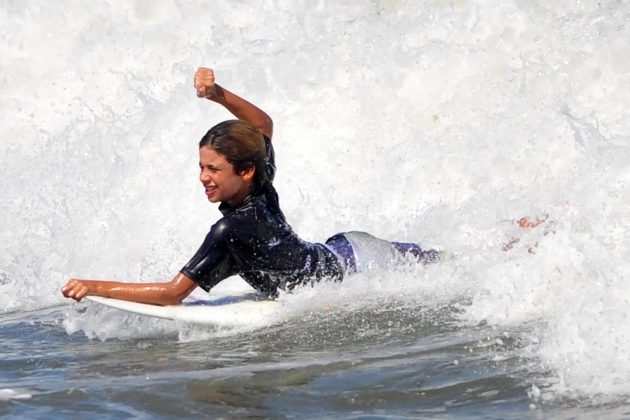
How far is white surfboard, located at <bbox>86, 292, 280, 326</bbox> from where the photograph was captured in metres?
6.06

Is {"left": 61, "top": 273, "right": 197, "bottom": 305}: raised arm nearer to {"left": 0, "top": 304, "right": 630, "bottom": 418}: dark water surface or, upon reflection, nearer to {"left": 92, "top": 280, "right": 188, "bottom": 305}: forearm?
{"left": 92, "top": 280, "right": 188, "bottom": 305}: forearm

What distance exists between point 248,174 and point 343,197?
339 centimetres

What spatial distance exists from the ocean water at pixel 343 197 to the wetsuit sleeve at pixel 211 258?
33cm

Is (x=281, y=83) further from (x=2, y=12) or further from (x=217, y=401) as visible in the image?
(x=217, y=401)

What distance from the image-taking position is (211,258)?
5.95 metres

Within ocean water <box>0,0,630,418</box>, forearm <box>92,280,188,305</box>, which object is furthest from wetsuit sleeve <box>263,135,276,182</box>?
forearm <box>92,280,188,305</box>

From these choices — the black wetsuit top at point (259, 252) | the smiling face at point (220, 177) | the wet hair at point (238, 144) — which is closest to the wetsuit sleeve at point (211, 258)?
the black wetsuit top at point (259, 252)

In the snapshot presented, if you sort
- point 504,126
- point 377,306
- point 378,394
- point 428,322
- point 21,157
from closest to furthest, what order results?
point 378,394
point 428,322
point 377,306
point 504,126
point 21,157

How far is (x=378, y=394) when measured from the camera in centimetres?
472

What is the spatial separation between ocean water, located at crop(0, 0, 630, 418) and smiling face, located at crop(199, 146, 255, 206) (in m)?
0.67

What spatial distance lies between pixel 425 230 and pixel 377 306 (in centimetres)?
145

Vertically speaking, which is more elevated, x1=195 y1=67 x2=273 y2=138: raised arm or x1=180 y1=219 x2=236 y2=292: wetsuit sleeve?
x1=195 y1=67 x2=273 y2=138: raised arm

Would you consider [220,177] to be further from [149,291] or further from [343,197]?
[343,197]

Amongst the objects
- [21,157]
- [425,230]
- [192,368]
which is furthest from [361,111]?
[192,368]
